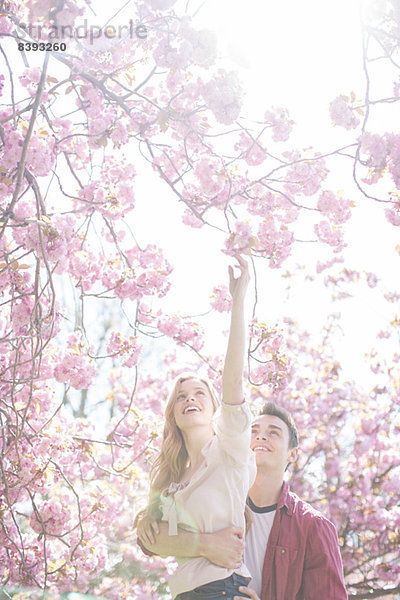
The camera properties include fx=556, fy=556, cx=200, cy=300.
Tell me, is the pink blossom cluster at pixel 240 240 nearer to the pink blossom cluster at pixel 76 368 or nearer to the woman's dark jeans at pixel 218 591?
the woman's dark jeans at pixel 218 591

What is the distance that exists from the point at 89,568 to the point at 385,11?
11.1 feet

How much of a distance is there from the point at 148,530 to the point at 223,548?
1.16 ft

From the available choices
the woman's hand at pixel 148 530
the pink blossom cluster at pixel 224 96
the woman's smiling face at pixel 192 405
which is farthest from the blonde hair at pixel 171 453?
the pink blossom cluster at pixel 224 96

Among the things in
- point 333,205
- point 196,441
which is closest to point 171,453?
point 196,441

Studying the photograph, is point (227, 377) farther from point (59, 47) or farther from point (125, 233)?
point (125, 233)

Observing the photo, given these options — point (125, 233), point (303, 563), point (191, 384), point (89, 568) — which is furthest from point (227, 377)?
point (125, 233)

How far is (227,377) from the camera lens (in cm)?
197

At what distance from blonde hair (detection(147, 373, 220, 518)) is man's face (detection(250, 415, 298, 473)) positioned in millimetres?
247

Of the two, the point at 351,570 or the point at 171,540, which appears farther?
the point at 351,570

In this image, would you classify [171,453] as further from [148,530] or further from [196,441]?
[148,530]

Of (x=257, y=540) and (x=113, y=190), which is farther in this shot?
(x=113, y=190)

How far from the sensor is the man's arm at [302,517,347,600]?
6.67 feet

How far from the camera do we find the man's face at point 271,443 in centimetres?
239

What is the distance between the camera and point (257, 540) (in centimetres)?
220
